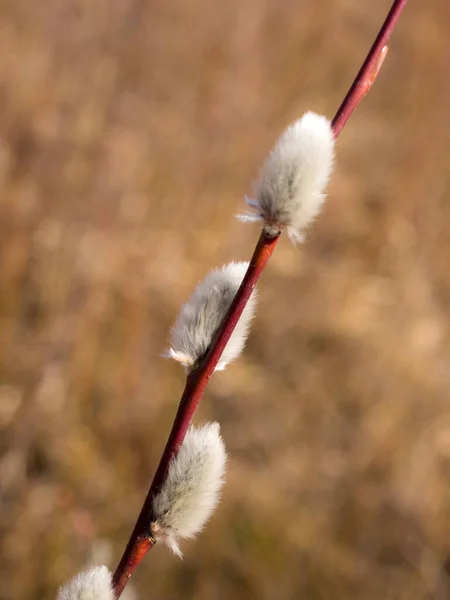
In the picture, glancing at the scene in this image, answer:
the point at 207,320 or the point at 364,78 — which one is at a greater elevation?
the point at 364,78

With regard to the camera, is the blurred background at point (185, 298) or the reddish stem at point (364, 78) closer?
the reddish stem at point (364, 78)

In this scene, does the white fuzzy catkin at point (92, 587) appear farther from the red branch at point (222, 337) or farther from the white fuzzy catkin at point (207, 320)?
the white fuzzy catkin at point (207, 320)

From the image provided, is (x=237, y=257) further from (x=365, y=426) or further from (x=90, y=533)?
(x=90, y=533)

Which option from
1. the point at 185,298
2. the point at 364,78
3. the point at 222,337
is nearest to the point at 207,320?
the point at 222,337

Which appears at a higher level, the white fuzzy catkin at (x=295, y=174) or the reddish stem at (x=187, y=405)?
the white fuzzy catkin at (x=295, y=174)

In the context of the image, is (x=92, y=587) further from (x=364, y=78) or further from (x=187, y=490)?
(x=364, y=78)

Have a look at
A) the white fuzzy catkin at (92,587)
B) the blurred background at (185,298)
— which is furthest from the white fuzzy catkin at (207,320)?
the blurred background at (185,298)

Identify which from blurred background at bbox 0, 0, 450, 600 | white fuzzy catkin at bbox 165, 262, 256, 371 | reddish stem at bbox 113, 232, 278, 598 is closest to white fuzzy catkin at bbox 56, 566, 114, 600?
reddish stem at bbox 113, 232, 278, 598
